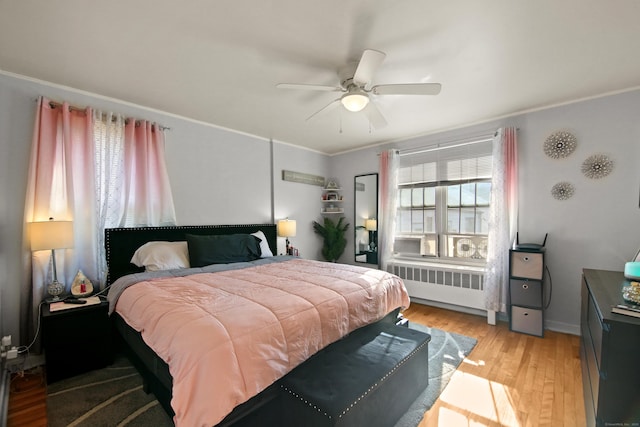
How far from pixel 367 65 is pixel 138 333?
97.6 inches

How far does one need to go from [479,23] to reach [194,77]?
2.22 metres

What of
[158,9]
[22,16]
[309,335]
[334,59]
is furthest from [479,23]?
[22,16]

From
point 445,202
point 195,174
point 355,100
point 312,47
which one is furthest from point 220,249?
point 445,202

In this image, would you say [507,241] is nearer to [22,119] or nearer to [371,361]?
[371,361]

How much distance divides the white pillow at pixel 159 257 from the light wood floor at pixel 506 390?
43.7 inches

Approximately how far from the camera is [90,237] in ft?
8.57

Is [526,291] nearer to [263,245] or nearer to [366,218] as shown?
[366,218]

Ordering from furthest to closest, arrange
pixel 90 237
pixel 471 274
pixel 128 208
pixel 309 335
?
1. pixel 471 274
2. pixel 128 208
3. pixel 90 237
4. pixel 309 335

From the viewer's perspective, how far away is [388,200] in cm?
428

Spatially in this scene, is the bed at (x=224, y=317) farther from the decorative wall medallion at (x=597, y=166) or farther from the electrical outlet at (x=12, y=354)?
the decorative wall medallion at (x=597, y=166)

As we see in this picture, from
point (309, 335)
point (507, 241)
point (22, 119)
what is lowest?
point (309, 335)

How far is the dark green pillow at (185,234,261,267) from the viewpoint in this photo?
9.71 ft

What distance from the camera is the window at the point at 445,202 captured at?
142 inches

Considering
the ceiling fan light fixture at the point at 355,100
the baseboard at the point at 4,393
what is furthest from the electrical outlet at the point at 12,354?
the ceiling fan light fixture at the point at 355,100
